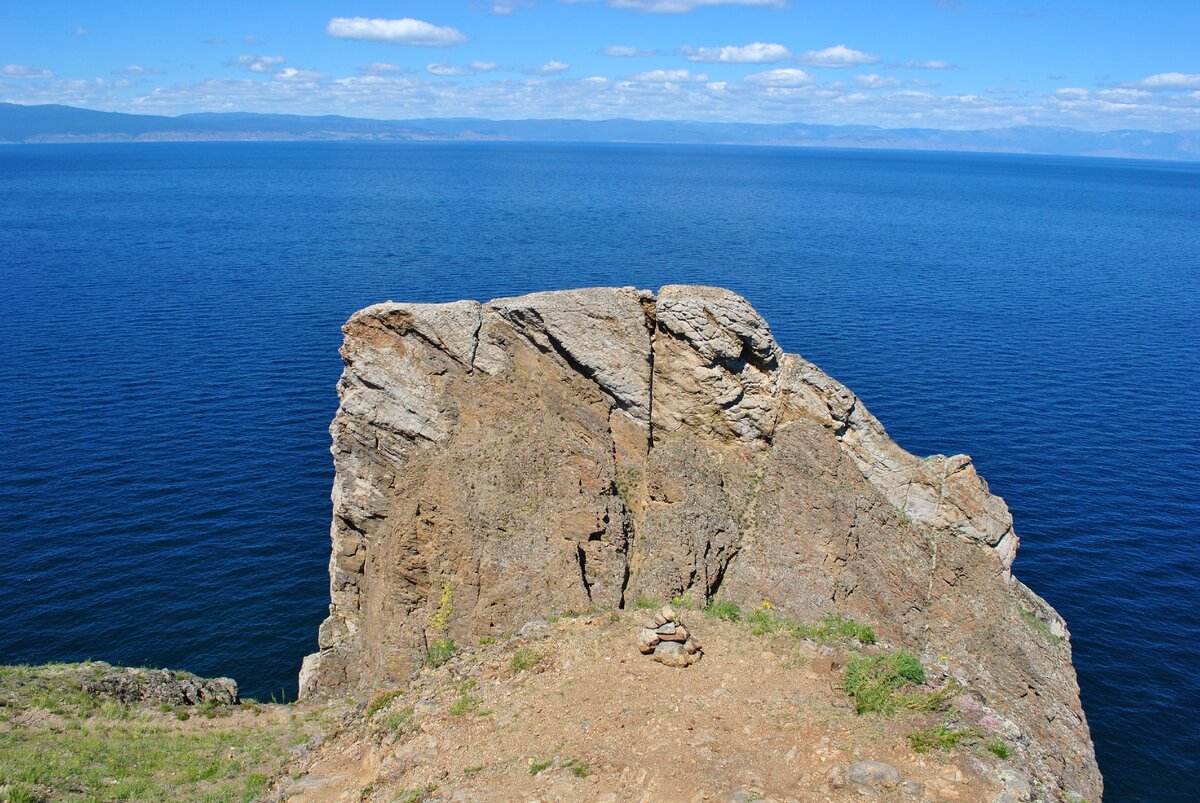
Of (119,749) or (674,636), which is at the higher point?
(674,636)

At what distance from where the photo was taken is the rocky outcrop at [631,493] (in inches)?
1710

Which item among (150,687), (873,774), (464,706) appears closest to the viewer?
(873,774)

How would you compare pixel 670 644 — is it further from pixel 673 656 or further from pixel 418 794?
pixel 418 794

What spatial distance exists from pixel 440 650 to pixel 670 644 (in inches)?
555

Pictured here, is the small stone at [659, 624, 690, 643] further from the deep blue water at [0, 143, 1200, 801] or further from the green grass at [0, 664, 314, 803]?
the deep blue water at [0, 143, 1200, 801]

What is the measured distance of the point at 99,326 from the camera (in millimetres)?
100750

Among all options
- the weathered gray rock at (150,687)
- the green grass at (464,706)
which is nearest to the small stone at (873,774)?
the green grass at (464,706)

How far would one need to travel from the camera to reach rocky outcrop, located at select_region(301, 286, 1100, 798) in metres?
43.4

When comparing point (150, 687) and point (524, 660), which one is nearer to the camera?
point (524, 660)

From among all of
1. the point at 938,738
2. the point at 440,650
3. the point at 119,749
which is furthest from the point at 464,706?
the point at 938,738

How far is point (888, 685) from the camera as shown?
30.0 metres

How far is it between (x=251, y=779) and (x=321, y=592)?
2579 centimetres

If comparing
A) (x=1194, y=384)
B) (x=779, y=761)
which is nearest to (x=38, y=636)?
(x=779, y=761)

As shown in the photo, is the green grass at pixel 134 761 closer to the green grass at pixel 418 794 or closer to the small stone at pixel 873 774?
the green grass at pixel 418 794
